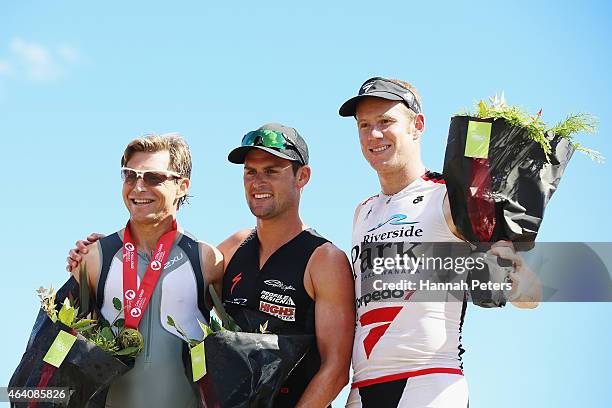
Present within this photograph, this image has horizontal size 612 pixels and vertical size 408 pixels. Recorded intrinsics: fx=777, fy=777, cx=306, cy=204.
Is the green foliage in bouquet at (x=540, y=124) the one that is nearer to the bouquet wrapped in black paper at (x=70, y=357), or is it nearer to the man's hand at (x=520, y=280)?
the man's hand at (x=520, y=280)

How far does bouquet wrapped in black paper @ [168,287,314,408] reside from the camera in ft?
18.7

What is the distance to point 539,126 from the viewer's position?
5.30 metres

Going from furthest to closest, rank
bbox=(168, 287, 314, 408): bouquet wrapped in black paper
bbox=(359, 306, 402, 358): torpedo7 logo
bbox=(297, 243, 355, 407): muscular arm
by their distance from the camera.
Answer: bbox=(297, 243, 355, 407): muscular arm, bbox=(359, 306, 402, 358): torpedo7 logo, bbox=(168, 287, 314, 408): bouquet wrapped in black paper

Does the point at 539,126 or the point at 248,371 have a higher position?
the point at 539,126

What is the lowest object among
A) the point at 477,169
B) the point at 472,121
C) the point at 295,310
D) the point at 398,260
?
the point at 295,310

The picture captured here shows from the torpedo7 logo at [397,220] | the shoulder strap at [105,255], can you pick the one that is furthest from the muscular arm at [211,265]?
the torpedo7 logo at [397,220]

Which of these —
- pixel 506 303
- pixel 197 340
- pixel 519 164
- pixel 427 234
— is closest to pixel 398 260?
pixel 427 234

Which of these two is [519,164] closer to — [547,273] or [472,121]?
[472,121]

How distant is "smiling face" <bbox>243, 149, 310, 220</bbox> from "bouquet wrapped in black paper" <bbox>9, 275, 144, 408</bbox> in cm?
153

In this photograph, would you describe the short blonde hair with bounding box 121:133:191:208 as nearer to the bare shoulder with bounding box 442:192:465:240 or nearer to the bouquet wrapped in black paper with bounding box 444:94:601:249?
the bare shoulder with bounding box 442:192:465:240

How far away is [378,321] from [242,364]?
43.2 inches

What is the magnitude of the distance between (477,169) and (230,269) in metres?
2.49

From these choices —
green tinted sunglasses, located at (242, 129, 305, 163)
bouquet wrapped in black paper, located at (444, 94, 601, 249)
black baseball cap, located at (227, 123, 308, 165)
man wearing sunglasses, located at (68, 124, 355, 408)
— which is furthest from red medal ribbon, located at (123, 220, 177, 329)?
bouquet wrapped in black paper, located at (444, 94, 601, 249)

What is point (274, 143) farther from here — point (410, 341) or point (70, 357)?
point (70, 357)
